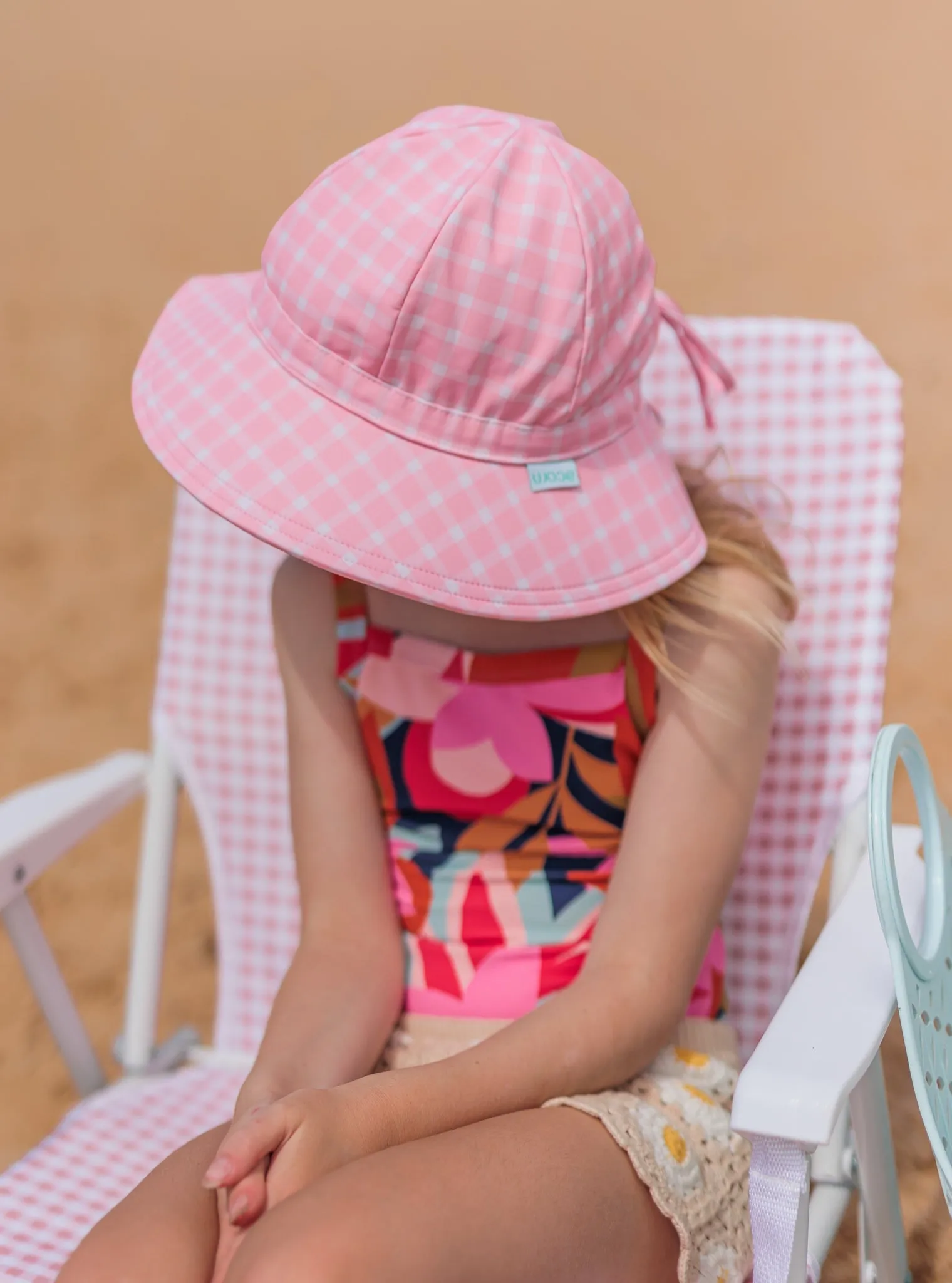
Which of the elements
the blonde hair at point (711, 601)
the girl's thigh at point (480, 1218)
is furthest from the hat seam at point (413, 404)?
the girl's thigh at point (480, 1218)

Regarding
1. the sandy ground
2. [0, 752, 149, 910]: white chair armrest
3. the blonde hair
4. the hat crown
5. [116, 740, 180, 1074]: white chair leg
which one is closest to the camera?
the hat crown

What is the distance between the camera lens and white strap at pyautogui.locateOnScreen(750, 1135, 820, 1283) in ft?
1.88

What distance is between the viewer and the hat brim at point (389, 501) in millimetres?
673

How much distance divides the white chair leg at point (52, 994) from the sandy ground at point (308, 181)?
89 cm

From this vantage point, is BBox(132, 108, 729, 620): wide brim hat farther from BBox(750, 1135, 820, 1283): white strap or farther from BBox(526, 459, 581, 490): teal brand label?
BBox(750, 1135, 820, 1283): white strap

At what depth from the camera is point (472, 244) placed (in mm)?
666

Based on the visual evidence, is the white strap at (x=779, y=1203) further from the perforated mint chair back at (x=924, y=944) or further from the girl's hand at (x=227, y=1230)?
the girl's hand at (x=227, y=1230)

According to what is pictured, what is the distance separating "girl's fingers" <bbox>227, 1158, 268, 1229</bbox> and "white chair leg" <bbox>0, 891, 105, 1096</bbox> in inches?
13.0

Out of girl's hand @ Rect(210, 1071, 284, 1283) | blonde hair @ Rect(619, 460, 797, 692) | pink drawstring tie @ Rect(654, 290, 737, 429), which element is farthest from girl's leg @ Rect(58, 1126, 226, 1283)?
Answer: pink drawstring tie @ Rect(654, 290, 737, 429)

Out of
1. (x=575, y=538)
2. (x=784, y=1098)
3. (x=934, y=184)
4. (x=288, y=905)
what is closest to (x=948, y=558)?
(x=934, y=184)

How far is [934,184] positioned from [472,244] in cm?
183

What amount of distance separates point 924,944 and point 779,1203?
0.19 metres

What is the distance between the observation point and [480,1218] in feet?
1.98

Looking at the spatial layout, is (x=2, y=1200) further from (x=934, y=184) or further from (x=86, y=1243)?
(x=934, y=184)
